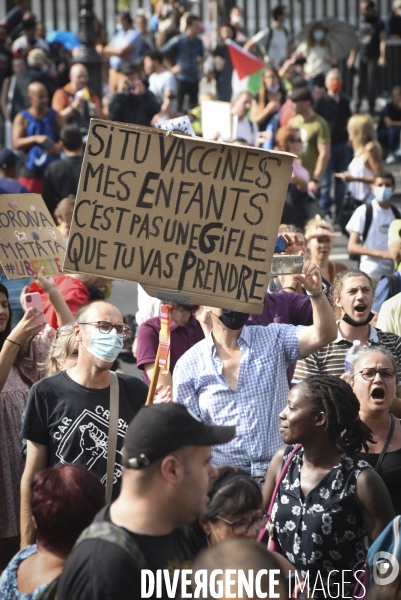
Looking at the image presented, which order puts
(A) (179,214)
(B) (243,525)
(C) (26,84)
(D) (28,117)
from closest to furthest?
(B) (243,525), (A) (179,214), (D) (28,117), (C) (26,84)

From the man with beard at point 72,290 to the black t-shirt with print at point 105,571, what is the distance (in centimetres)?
347

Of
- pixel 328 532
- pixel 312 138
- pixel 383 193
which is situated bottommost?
pixel 328 532

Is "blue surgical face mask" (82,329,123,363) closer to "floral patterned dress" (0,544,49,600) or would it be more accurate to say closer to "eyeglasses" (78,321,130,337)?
"eyeglasses" (78,321,130,337)

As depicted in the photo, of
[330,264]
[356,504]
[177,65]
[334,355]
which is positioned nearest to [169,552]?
[356,504]

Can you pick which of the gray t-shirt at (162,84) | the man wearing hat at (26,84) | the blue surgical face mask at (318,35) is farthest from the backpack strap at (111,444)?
the blue surgical face mask at (318,35)

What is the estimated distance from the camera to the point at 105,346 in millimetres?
4508

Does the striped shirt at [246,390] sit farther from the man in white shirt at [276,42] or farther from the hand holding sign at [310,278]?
the man in white shirt at [276,42]

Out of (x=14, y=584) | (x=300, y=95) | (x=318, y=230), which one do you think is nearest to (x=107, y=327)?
(x=14, y=584)

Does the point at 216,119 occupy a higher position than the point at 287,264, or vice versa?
the point at 216,119

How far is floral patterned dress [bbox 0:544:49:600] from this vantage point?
320 cm

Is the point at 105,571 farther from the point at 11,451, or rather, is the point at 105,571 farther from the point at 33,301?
the point at 33,301

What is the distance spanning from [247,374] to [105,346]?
2.18 ft

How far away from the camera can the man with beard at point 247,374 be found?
4.58 meters

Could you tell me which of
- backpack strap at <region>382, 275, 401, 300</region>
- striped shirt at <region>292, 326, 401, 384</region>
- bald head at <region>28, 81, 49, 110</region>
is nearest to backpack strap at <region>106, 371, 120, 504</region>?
striped shirt at <region>292, 326, 401, 384</region>
